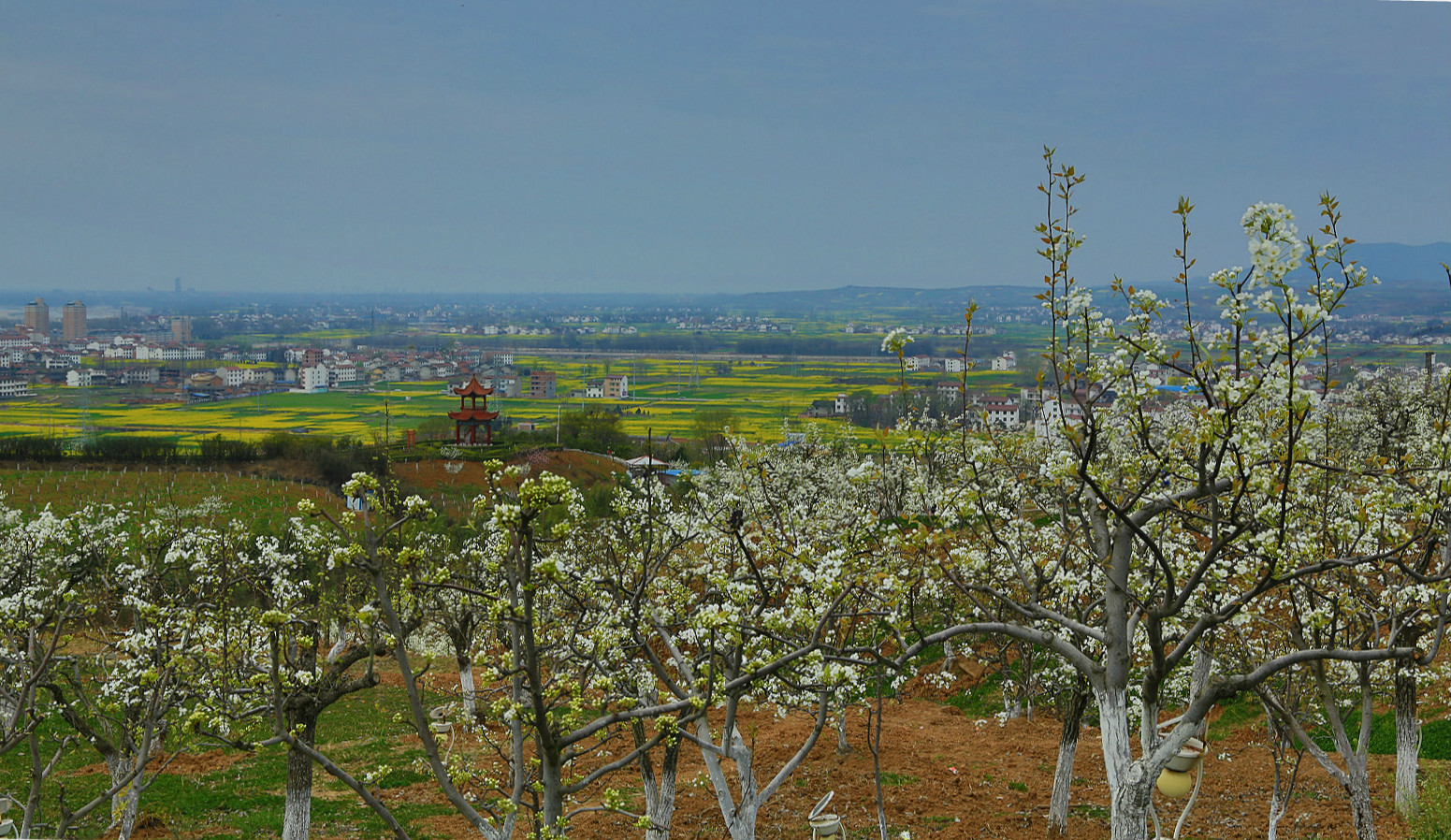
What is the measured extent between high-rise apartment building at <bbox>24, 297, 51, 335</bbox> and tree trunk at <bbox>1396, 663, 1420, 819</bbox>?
135694mm

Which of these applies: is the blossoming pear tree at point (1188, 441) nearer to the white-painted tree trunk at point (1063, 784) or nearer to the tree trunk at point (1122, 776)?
the tree trunk at point (1122, 776)

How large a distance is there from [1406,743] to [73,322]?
144161 millimetres

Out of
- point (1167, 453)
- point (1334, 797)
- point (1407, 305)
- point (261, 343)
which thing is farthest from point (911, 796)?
point (261, 343)

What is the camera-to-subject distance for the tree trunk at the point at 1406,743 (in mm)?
8828

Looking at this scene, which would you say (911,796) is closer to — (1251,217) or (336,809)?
(336,809)

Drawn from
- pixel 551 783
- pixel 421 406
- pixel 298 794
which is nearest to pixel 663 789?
pixel 298 794

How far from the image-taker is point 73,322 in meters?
121

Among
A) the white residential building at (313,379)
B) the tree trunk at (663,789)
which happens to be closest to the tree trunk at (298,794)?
the tree trunk at (663,789)

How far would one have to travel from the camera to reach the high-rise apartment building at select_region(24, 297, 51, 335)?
11431 centimetres

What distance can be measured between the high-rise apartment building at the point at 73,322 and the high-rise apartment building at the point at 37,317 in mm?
1647

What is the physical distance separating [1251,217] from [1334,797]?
8931 millimetres

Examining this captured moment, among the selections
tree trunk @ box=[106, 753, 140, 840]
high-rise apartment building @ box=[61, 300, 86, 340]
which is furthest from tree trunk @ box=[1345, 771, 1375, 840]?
high-rise apartment building @ box=[61, 300, 86, 340]

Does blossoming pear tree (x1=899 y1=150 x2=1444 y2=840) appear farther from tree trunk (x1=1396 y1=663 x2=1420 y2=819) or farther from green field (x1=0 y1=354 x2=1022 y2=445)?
green field (x1=0 y1=354 x2=1022 y2=445)

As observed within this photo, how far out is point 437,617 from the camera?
51.6 ft
